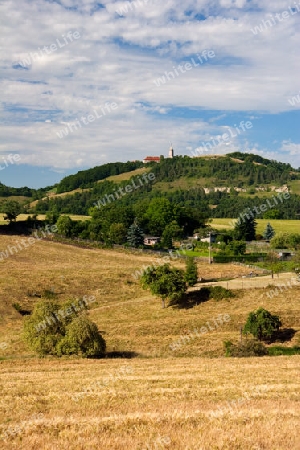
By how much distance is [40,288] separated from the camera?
60781mm

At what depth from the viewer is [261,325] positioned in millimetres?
41594

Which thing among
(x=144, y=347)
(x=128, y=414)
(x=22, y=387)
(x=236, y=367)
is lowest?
(x=144, y=347)

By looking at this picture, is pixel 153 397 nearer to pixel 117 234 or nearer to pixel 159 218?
pixel 117 234

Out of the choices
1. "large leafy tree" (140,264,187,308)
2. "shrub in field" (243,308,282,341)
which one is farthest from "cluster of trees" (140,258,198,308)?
"shrub in field" (243,308,282,341)

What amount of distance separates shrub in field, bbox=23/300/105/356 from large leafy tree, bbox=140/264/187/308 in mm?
19890

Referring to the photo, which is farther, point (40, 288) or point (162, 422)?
point (40, 288)

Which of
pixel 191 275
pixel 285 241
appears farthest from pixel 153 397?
pixel 285 241

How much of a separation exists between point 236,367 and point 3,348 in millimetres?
22561

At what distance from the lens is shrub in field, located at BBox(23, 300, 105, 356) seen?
32438 millimetres

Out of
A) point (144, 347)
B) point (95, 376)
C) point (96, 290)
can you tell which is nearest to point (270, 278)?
point (96, 290)

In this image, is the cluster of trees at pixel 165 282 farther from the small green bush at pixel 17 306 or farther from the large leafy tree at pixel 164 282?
the small green bush at pixel 17 306

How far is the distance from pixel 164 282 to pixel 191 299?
16.1 ft

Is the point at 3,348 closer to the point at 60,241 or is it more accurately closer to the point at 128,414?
the point at 128,414

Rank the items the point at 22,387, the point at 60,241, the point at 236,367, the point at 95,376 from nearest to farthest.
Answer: the point at 22,387
the point at 95,376
the point at 236,367
the point at 60,241
